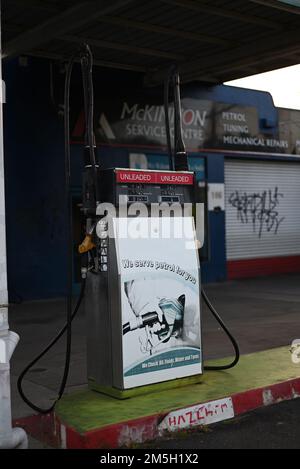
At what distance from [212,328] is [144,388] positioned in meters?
4.29

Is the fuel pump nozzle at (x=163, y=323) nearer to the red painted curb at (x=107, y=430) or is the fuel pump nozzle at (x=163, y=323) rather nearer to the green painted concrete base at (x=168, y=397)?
the green painted concrete base at (x=168, y=397)

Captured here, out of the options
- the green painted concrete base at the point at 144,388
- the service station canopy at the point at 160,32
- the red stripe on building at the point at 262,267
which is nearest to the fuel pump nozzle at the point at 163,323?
the green painted concrete base at the point at 144,388

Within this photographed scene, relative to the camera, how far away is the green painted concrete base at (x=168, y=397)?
4.84 meters

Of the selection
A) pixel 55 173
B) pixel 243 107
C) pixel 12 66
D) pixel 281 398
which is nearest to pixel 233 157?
pixel 243 107

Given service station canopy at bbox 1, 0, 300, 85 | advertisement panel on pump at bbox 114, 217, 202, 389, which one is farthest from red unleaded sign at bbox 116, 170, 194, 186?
service station canopy at bbox 1, 0, 300, 85

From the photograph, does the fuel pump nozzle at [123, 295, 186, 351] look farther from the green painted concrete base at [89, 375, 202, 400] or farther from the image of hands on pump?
the green painted concrete base at [89, 375, 202, 400]

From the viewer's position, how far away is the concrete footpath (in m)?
6.51

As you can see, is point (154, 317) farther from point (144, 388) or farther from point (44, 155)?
point (44, 155)

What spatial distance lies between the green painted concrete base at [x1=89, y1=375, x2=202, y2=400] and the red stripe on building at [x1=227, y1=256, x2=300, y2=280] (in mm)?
10856

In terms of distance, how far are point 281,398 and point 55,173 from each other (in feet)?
27.9

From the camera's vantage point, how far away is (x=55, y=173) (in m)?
13.1

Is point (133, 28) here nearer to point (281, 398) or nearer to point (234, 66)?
point (234, 66)

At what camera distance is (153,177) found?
17.8 ft

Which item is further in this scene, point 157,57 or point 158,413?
point 157,57
